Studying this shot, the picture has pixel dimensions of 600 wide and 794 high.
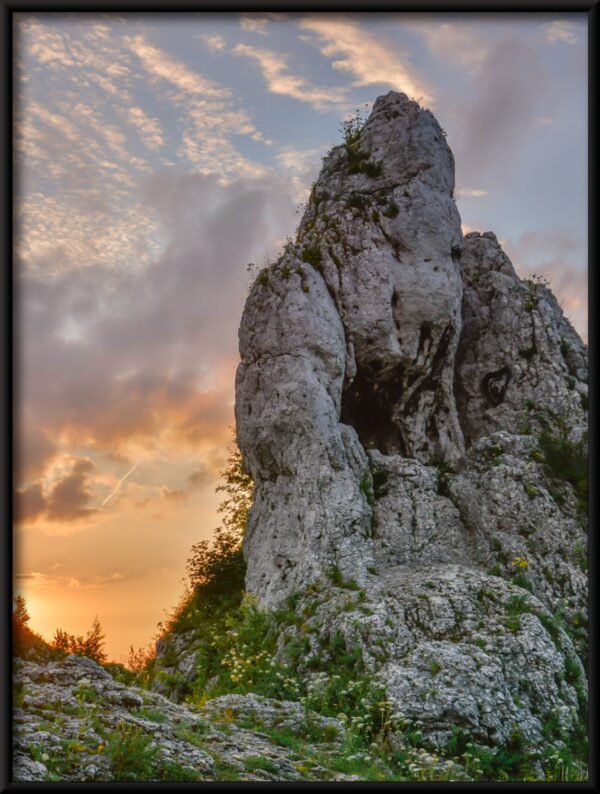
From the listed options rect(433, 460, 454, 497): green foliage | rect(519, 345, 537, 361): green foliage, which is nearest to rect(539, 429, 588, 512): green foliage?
rect(433, 460, 454, 497): green foliage

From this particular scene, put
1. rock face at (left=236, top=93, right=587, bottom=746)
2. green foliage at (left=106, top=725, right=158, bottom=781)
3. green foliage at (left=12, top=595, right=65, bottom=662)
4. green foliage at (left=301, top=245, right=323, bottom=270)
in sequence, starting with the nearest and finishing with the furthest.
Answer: green foliage at (left=106, top=725, right=158, bottom=781), green foliage at (left=12, top=595, right=65, bottom=662), rock face at (left=236, top=93, right=587, bottom=746), green foliage at (left=301, top=245, right=323, bottom=270)

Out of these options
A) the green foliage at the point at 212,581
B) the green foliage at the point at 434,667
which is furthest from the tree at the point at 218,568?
the green foliage at the point at 434,667

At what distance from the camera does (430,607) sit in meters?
18.8

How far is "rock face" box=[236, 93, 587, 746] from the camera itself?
704 inches

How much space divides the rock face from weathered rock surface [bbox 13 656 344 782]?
12.8ft

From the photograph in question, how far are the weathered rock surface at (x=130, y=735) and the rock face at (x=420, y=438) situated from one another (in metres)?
3.90

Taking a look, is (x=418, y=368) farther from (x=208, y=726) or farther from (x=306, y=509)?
(x=208, y=726)

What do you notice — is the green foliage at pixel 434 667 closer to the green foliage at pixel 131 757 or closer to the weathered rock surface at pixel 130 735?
the weathered rock surface at pixel 130 735

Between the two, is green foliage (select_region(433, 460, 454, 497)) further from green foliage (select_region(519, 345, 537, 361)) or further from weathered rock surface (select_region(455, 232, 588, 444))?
green foliage (select_region(519, 345, 537, 361))

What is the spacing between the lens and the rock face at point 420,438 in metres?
17.9

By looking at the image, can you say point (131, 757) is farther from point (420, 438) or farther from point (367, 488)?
point (420, 438)

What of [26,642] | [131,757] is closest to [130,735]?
[131,757]

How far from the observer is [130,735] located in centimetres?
1092

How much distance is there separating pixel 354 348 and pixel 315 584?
31.3 ft
